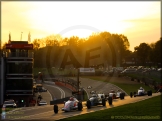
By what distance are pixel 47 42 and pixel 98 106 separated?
14057cm

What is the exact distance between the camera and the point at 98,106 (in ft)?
130

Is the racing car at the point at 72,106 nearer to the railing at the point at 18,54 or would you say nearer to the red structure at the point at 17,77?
the red structure at the point at 17,77

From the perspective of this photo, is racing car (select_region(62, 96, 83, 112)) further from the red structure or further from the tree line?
the tree line

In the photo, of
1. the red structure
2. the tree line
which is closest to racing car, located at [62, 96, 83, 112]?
the red structure

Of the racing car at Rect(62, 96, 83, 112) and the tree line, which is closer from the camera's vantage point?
the racing car at Rect(62, 96, 83, 112)

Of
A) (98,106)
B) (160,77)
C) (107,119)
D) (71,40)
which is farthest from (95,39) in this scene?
(107,119)

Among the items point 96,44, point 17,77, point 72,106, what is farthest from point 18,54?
point 96,44

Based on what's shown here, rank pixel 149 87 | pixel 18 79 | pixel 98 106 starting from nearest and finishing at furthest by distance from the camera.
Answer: pixel 98 106 < pixel 18 79 < pixel 149 87

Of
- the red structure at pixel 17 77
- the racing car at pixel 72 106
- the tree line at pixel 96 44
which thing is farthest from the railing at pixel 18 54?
the tree line at pixel 96 44

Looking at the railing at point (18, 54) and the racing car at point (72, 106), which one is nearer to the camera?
the racing car at point (72, 106)

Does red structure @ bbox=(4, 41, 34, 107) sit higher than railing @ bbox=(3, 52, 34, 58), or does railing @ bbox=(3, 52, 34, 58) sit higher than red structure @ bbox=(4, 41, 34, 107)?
railing @ bbox=(3, 52, 34, 58)

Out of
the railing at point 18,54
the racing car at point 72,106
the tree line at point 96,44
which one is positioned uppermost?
the tree line at point 96,44

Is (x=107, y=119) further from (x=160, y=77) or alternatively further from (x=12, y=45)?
(x=160, y=77)

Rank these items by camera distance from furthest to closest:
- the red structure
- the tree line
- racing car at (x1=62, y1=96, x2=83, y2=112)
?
the tree line, the red structure, racing car at (x1=62, y1=96, x2=83, y2=112)
